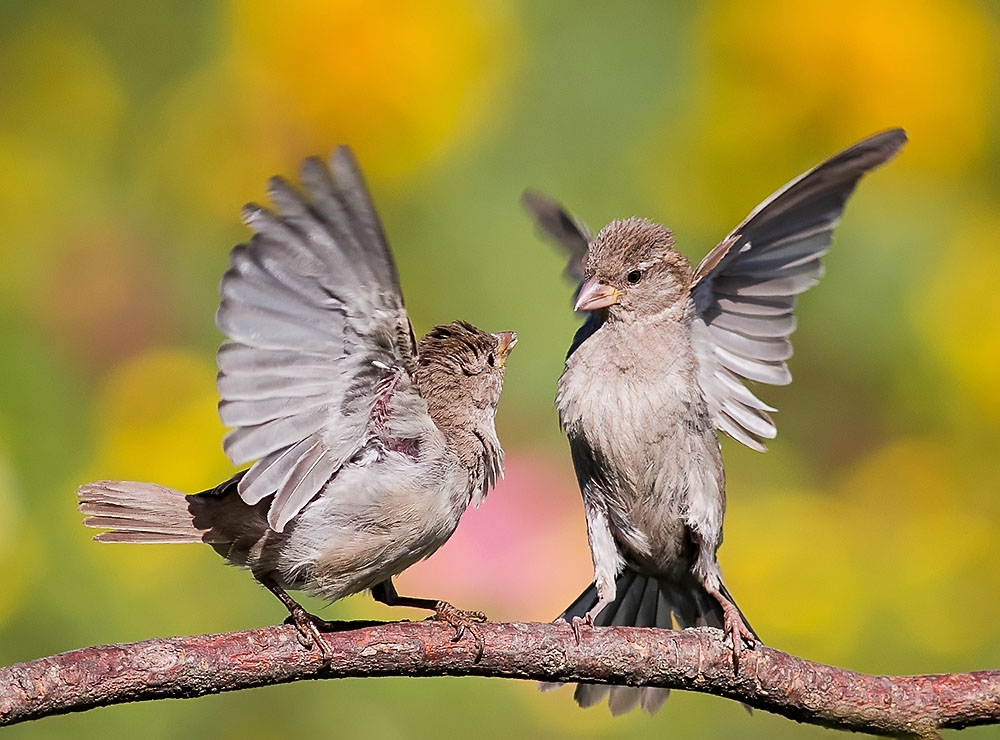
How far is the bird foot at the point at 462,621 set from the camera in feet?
7.39

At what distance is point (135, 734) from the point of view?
4.01m

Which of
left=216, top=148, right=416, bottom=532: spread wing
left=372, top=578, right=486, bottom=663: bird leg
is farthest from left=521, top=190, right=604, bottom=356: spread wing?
left=216, top=148, right=416, bottom=532: spread wing

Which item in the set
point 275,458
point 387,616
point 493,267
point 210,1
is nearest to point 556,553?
point 387,616

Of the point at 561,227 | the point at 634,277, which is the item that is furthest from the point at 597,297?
the point at 561,227

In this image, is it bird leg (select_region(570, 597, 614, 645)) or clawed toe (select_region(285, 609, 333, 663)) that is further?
bird leg (select_region(570, 597, 614, 645))

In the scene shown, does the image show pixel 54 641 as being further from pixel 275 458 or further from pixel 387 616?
pixel 275 458

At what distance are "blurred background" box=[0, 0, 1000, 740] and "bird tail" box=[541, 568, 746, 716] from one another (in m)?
0.96

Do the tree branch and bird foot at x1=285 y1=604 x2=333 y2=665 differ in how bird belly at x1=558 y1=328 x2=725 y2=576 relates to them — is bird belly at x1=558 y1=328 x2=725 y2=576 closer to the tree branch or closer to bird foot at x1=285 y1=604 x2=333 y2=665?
the tree branch

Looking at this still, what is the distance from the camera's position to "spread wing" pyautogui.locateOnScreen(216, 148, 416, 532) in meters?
2.14

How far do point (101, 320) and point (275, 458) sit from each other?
275cm

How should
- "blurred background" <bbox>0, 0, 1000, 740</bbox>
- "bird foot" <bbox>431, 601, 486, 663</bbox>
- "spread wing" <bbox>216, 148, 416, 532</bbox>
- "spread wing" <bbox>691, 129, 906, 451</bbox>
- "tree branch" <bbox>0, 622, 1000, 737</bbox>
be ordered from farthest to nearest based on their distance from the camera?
"blurred background" <bbox>0, 0, 1000, 740</bbox>
"spread wing" <bbox>691, 129, 906, 451</bbox>
"bird foot" <bbox>431, 601, 486, 663</bbox>
"spread wing" <bbox>216, 148, 416, 532</bbox>
"tree branch" <bbox>0, 622, 1000, 737</bbox>

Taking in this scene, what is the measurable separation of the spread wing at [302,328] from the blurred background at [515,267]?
1.94 m

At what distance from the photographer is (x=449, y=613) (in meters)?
2.45

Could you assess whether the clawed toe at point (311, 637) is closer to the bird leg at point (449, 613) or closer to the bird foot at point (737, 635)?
the bird leg at point (449, 613)
